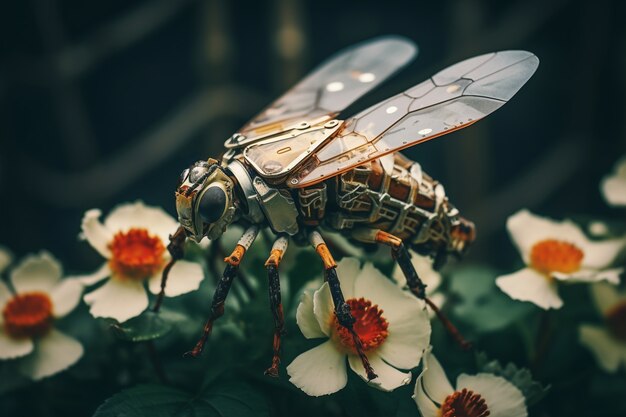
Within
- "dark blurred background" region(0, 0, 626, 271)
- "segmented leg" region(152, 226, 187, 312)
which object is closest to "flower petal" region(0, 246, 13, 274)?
"segmented leg" region(152, 226, 187, 312)

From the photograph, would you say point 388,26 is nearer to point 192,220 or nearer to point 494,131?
point 494,131

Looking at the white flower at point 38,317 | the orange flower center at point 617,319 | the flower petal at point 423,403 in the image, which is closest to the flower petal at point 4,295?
the white flower at point 38,317

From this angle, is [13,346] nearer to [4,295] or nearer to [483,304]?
[4,295]

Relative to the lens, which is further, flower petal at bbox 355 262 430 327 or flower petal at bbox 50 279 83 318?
flower petal at bbox 50 279 83 318

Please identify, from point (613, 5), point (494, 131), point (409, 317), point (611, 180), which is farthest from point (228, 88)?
point (409, 317)

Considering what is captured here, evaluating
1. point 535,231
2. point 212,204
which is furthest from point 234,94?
point 212,204

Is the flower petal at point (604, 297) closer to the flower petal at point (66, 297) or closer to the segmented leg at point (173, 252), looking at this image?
the segmented leg at point (173, 252)

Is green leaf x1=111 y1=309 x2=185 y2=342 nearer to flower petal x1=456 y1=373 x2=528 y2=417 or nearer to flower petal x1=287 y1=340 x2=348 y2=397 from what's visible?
flower petal x1=287 y1=340 x2=348 y2=397
